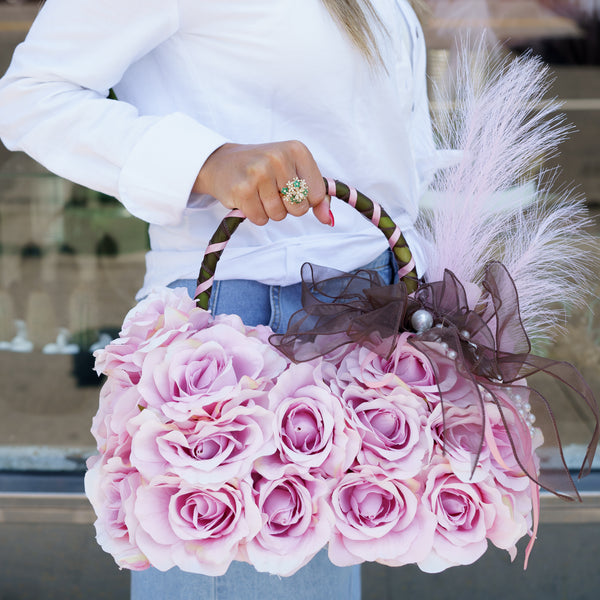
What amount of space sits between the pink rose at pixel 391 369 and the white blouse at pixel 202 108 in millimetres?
138

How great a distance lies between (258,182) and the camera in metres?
0.68

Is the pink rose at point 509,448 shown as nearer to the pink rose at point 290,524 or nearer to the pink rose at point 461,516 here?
the pink rose at point 461,516

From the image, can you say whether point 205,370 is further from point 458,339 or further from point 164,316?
point 458,339

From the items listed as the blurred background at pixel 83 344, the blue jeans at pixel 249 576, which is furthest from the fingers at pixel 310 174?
the blurred background at pixel 83 344

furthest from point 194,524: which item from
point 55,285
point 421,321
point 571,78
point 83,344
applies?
point 571,78

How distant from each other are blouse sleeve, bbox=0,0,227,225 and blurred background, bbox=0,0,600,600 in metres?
1.04

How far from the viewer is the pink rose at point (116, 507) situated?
0.69 m

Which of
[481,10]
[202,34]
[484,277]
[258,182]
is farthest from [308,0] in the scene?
[481,10]

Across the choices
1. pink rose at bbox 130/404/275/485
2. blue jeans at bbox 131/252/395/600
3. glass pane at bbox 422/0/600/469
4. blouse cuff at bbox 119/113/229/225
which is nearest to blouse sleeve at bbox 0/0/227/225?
blouse cuff at bbox 119/113/229/225

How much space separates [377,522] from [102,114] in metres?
0.49

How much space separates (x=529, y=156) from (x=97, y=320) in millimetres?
1935

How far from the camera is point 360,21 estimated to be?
78cm

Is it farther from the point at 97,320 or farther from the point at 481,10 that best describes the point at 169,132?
the point at 97,320

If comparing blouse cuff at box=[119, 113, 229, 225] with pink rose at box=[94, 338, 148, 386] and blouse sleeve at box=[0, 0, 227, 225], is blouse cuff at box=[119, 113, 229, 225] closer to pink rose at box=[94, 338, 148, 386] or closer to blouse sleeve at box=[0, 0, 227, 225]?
blouse sleeve at box=[0, 0, 227, 225]
